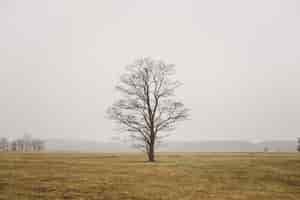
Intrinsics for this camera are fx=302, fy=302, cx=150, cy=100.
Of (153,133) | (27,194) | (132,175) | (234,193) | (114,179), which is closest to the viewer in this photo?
(27,194)

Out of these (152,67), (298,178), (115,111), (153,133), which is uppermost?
(152,67)

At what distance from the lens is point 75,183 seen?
23.3 metres

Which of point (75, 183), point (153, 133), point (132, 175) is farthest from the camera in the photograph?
point (153, 133)

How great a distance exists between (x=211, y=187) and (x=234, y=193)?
95.1 inches

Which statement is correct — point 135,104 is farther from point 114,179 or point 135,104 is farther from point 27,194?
point 27,194

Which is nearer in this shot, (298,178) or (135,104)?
(298,178)

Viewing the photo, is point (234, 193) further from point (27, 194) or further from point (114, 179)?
point (27, 194)

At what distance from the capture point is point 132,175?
28.9 m

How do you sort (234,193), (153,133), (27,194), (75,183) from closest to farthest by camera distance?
1. (27,194)
2. (234,193)
3. (75,183)
4. (153,133)

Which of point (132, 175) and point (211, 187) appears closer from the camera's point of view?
point (211, 187)

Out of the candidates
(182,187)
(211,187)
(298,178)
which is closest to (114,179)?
(182,187)

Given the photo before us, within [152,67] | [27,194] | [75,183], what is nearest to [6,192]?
[27,194]

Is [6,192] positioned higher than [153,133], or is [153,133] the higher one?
[153,133]

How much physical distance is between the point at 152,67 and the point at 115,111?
364 inches
